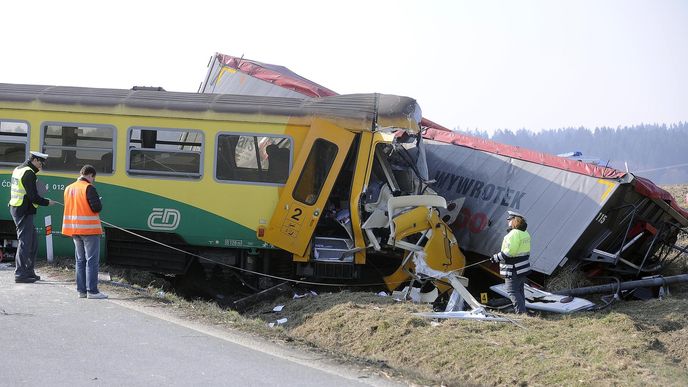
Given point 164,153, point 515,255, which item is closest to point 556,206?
point 515,255

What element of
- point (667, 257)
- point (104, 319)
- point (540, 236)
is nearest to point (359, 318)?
point (104, 319)

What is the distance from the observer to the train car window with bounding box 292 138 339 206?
13453mm

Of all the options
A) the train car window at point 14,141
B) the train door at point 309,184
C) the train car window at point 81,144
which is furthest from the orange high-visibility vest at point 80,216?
the train car window at point 14,141

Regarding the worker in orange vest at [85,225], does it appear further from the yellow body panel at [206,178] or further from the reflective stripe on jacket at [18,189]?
the yellow body panel at [206,178]

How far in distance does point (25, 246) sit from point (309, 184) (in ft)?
13.8

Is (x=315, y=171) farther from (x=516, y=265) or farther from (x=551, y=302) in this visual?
(x=551, y=302)

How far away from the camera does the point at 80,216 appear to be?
35.7 feet

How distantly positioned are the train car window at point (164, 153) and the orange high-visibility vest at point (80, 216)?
9.36ft

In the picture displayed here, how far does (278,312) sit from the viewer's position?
12.5m

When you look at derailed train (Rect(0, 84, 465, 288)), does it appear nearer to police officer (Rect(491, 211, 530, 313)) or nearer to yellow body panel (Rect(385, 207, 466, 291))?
yellow body panel (Rect(385, 207, 466, 291))

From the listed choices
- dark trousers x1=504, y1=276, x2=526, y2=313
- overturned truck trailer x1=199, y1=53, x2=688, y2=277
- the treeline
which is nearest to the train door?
overturned truck trailer x1=199, y1=53, x2=688, y2=277

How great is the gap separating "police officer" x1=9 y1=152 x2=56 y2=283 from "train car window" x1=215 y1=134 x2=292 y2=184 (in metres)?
2.84

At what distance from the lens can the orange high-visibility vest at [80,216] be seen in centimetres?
1087

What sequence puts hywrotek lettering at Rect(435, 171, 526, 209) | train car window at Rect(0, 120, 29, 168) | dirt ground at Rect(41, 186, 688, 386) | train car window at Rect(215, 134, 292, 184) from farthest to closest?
hywrotek lettering at Rect(435, 171, 526, 209)
train car window at Rect(0, 120, 29, 168)
train car window at Rect(215, 134, 292, 184)
dirt ground at Rect(41, 186, 688, 386)
